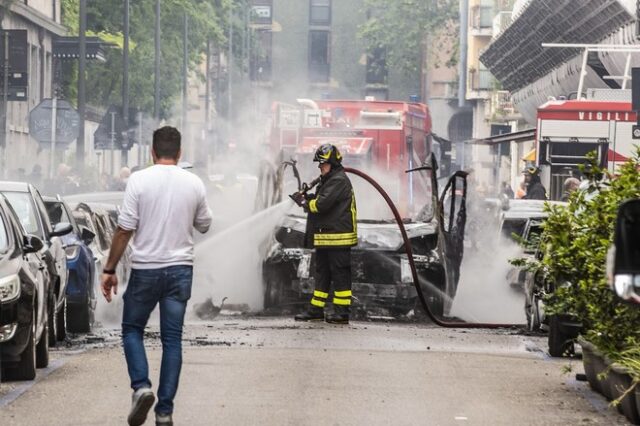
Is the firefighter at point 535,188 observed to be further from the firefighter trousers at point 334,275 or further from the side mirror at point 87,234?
the side mirror at point 87,234

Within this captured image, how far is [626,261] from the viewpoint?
6098 mm

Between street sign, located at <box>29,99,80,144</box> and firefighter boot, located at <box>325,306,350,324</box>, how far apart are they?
1961 cm

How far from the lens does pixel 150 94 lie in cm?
7019

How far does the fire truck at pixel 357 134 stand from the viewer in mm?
35250

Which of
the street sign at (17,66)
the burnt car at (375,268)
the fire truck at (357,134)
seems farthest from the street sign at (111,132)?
the burnt car at (375,268)

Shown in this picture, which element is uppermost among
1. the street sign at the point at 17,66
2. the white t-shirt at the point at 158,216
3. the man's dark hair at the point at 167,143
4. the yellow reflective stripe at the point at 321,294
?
the street sign at the point at 17,66

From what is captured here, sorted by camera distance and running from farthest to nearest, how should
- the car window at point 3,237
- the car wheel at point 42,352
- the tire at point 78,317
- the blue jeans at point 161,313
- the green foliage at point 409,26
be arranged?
the green foliage at point 409,26
the tire at point 78,317
the car wheel at point 42,352
the car window at point 3,237
the blue jeans at point 161,313

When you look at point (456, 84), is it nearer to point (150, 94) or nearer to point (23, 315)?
point (150, 94)

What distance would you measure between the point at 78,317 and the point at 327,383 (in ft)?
17.6

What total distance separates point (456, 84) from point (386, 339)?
9100cm

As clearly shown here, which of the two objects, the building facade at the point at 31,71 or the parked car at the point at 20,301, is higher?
the building facade at the point at 31,71

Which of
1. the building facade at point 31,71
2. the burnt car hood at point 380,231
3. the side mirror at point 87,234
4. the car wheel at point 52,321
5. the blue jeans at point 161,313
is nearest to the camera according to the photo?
the blue jeans at point 161,313

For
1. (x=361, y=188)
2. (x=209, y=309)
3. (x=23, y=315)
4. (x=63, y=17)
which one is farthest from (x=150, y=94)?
(x=23, y=315)

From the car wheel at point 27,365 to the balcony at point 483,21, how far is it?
260 ft
